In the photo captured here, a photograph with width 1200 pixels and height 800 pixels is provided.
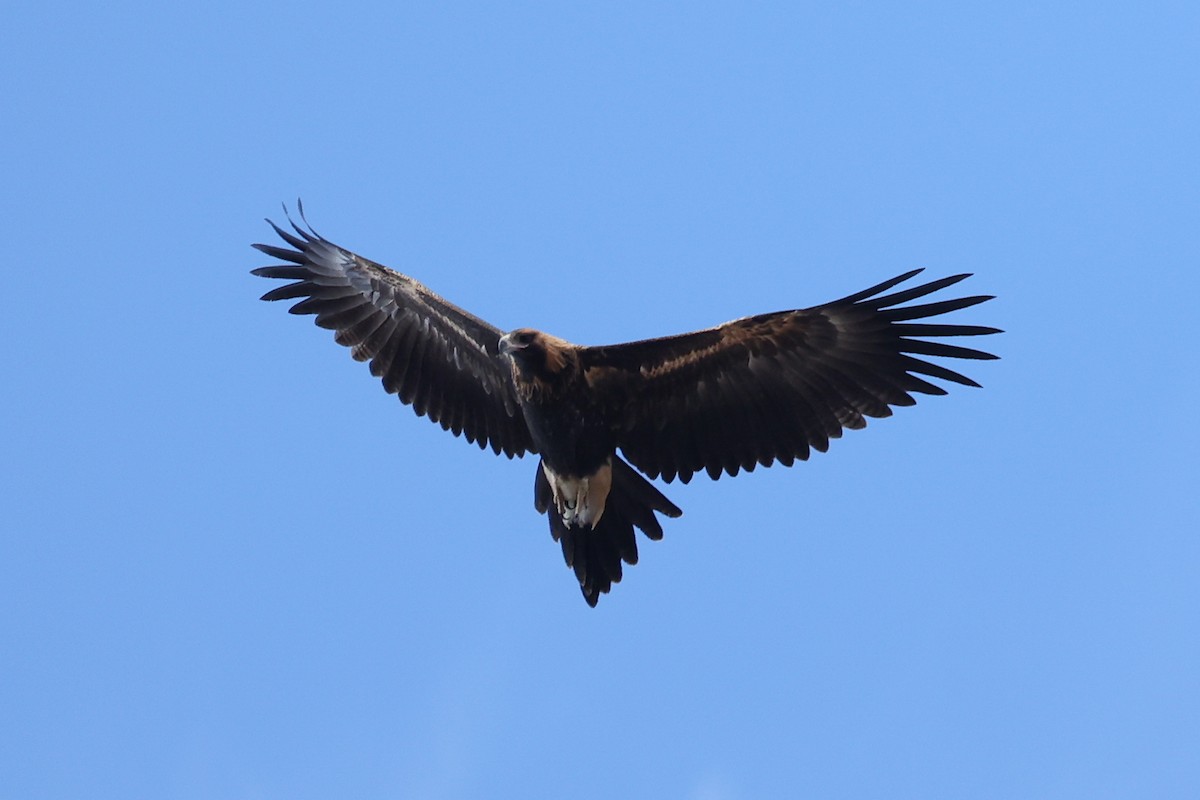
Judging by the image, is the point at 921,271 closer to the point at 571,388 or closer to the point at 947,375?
the point at 947,375

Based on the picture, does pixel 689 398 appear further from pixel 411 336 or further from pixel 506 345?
pixel 411 336

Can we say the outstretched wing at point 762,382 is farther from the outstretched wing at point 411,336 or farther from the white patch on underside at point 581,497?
the outstretched wing at point 411,336

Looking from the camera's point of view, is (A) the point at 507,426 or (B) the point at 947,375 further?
(A) the point at 507,426

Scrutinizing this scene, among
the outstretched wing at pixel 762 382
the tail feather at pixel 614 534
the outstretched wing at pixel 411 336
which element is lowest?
the tail feather at pixel 614 534

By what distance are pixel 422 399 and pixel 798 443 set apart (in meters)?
3.06

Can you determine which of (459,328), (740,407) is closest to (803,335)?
(740,407)

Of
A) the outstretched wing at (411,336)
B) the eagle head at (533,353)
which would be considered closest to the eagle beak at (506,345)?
the eagle head at (533,353)

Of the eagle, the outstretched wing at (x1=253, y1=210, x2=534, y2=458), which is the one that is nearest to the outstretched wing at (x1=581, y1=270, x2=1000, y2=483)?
the eagle

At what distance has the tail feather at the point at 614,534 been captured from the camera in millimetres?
13211

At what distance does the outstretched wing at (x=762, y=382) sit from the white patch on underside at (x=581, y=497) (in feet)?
1.24

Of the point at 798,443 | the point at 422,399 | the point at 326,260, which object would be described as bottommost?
the point at 798,443

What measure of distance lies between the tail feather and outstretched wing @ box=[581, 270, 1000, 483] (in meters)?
0.24

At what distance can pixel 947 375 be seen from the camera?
12664 millimetres

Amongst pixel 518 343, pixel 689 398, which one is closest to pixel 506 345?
pixel 518 343
